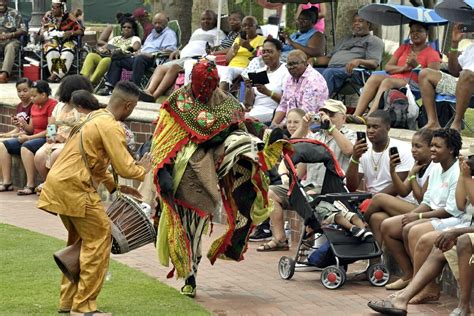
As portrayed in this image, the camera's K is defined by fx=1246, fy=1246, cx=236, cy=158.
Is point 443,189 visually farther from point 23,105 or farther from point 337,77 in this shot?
point 23,105

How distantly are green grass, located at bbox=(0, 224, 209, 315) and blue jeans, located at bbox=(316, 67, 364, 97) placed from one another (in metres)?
5.01

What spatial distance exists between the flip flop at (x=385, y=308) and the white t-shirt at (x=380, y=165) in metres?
2.18

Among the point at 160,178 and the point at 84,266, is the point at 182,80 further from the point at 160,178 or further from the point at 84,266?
the point at 84,266

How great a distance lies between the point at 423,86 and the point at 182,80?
5.25 m

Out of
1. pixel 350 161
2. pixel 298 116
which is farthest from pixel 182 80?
pixel 350 161

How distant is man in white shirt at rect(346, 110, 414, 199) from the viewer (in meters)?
11.5

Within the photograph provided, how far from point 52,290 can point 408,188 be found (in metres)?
3.30

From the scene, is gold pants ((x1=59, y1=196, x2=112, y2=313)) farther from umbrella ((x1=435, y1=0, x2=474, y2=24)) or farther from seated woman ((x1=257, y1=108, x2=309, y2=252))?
umbrella ((x1=435, y1=0, x2=474, y2=24))

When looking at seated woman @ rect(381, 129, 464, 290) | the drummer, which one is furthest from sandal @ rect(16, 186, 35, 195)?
the drummer

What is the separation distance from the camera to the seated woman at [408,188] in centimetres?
1093

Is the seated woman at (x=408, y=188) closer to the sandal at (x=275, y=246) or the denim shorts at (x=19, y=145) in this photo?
the sandal at (x=275, y=246)

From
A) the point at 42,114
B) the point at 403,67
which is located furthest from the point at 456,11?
the point at 42,114

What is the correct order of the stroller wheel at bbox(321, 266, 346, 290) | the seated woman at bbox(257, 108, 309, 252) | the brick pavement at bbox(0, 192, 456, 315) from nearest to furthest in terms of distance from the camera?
the brick pavement at bbox(0, 192, 456, 315), the stroller wheel at bbox(321, 266, 346, 290), the seated woman at bbox(257, 108, 309, 252)

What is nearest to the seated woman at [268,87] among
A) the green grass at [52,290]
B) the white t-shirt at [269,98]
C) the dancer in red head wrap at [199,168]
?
the white t-shirt at [269,98]
